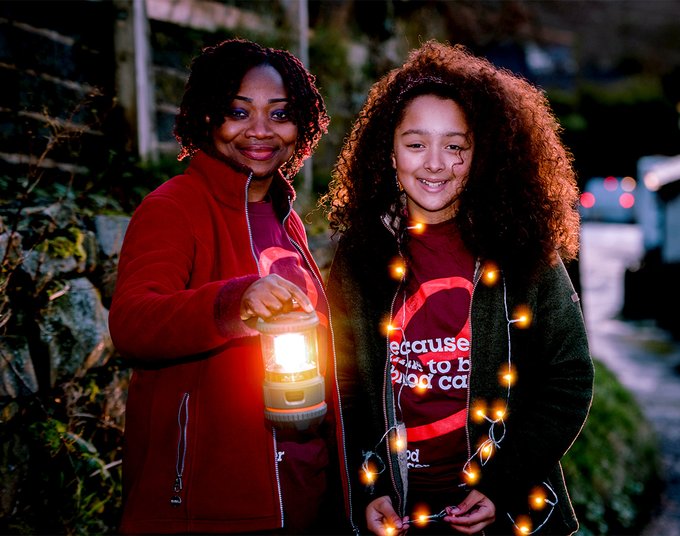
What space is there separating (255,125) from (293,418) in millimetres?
1001

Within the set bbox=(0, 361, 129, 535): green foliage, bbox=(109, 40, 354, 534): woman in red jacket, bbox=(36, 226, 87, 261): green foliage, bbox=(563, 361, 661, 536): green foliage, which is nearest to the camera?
bbox=(109, 40, 354, 534): woman in red jacket

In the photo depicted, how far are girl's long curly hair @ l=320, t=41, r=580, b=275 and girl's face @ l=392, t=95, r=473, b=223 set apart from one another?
0.03 meters

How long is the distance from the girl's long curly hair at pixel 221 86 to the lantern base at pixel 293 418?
98cm

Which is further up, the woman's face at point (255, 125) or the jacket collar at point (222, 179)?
the woman's face at point (255, 125)

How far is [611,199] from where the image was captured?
32.3m

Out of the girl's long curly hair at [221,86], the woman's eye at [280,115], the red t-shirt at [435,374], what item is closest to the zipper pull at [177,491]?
the red t-shirt at [435,374]

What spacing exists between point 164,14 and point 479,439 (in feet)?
15.1

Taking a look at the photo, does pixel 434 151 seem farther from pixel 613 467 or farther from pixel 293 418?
pixel 613 467

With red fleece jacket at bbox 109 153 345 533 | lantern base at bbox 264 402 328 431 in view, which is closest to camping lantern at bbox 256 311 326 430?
lantern base at bbox 264 402 328 431

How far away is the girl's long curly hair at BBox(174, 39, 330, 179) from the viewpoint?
7.22ft

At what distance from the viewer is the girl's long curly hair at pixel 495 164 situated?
7.23 feet

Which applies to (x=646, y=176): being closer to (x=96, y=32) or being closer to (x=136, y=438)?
(x=96, y=32)

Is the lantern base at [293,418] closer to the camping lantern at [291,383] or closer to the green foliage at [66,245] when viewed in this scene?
the camping lantern at [291,383]

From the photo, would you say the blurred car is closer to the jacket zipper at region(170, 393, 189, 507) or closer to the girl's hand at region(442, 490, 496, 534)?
the girl's hand at region(442, 490, 496, 534)
